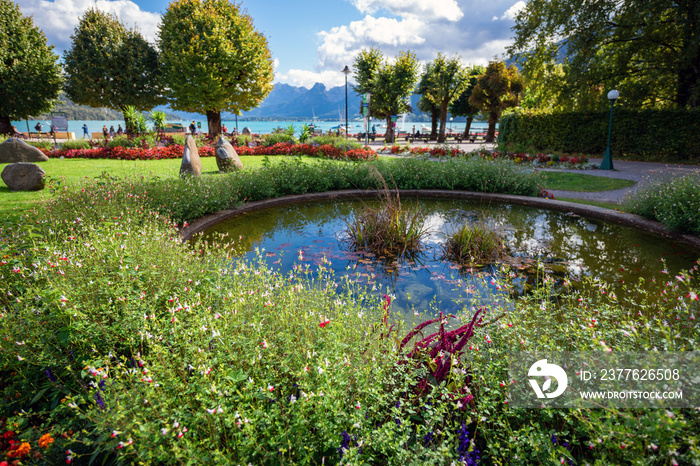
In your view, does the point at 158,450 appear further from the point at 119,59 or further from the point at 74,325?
the point at 119,59

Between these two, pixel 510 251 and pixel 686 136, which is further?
pixel 686 136

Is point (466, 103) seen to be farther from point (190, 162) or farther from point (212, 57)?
point (190, 162)

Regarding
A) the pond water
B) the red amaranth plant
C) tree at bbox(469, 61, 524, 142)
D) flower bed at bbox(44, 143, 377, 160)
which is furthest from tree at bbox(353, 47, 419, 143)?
the red amaranth plant

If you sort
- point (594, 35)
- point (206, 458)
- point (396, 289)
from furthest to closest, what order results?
1. point (594, 35)
2. point (396, 289)
3. point (206, 458)

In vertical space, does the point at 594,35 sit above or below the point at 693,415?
above

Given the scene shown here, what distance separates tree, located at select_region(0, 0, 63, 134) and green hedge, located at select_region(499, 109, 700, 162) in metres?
34.0

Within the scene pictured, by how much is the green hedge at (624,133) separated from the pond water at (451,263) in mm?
14331

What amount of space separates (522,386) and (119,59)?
36.6 meters

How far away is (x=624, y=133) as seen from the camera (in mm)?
17859

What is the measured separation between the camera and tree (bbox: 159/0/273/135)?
23.6 metres

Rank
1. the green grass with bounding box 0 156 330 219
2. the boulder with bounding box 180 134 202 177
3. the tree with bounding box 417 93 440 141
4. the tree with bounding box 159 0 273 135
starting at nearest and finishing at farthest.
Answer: the green grass with bounding box 0 156 330 219
the boulder with bounding box 180 134 202 177
the tree with bounding box 159 0 273 135
the tree with bounding box 417 93 440 141

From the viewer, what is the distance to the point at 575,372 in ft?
5.74

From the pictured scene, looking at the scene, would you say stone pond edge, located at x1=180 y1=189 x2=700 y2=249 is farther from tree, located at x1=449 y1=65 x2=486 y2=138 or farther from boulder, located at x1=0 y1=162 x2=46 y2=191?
tree, located at x1=449 y1=65 x2=486 y2=138

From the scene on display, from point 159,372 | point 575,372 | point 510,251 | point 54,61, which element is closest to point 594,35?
point 510,251
